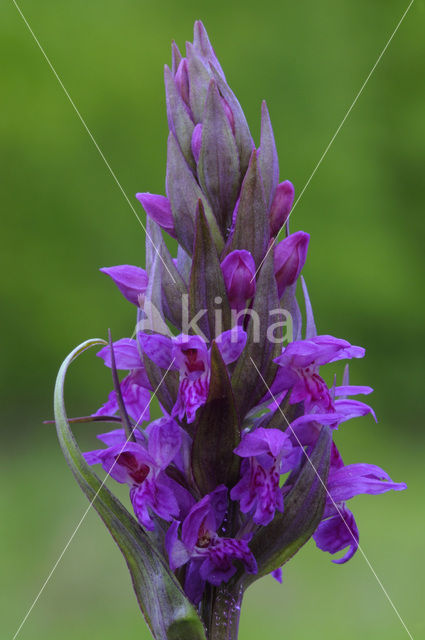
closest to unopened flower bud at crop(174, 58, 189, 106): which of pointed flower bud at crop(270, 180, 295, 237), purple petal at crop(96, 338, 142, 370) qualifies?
pointed flower bud at crop(270, 180, 295, 237)

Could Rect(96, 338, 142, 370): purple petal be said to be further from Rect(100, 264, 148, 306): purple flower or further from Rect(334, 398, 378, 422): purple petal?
Rect(334, 398, 378, 422): purple petal

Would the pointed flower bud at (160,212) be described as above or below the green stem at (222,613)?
above

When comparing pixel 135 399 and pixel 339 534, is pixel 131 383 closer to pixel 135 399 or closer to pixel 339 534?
pixel 135 399

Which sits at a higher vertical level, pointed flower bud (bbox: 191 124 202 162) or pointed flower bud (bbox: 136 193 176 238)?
pointed flower bud (bbox: 191 124 202 162)

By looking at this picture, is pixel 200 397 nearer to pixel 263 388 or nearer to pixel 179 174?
pixel 263 388

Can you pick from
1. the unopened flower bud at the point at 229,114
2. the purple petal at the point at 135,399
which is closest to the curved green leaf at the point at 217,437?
the purple petal at the point at 135,399

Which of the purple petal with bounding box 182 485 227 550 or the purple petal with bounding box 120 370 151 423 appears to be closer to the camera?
the purple petal with bounding box 182 485 227 550

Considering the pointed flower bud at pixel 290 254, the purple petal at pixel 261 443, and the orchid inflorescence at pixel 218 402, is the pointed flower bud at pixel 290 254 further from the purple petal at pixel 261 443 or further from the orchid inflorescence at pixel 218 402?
the purple petal at pixel 261 443
